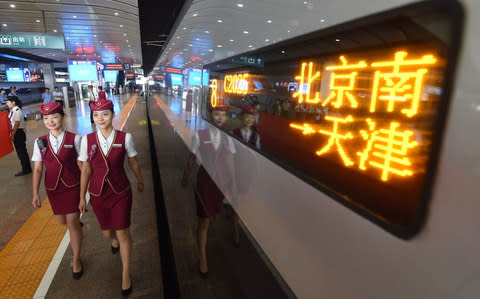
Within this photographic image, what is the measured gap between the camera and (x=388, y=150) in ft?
2.48

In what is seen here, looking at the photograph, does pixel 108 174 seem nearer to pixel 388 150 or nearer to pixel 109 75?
pixel 388 150

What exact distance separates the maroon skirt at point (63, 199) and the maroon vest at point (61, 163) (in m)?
0.04

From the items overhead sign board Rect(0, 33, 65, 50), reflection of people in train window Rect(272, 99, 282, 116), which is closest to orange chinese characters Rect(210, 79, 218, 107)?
reflection of people in train window Rect(272, 99, 282, 116)

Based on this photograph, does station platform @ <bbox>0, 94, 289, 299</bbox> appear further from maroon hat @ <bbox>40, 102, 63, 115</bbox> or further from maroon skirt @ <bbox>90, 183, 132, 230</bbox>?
maroon hat @ <bbox>40, 102, 63, 115</bbox>

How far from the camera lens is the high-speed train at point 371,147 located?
587 mm

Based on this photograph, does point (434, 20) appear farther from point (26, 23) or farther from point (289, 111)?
point (26, 23)

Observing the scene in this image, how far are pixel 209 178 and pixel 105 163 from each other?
0.95 metres

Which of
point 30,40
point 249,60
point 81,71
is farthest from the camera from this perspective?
point 81,71

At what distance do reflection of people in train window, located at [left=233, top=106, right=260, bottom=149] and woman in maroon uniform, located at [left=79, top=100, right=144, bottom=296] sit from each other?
1.22 meters

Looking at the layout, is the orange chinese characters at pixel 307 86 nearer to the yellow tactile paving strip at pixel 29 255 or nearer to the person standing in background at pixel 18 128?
the yellow tactile paving strip at pixel 29 255

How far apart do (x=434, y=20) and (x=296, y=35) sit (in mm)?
606

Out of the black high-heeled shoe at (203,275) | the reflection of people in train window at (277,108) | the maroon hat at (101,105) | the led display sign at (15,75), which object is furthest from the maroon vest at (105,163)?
the led display sign at (15,75)

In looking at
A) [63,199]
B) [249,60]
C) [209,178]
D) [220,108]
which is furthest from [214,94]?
[63,199]

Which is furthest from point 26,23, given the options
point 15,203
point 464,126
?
point 464,126
